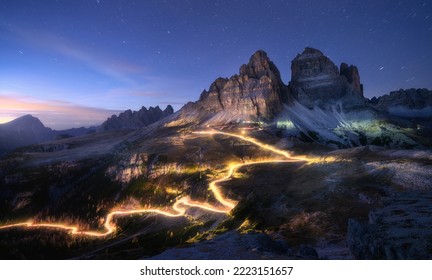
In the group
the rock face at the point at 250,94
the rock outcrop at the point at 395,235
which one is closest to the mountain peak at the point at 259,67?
the rock face at the point at 250,94

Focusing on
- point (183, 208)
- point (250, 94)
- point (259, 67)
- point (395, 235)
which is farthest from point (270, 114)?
point (395, 235)

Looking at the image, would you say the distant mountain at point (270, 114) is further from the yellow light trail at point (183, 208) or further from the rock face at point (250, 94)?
the yellow light trail at point (183, 208)

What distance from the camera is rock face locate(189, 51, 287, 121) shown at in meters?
166

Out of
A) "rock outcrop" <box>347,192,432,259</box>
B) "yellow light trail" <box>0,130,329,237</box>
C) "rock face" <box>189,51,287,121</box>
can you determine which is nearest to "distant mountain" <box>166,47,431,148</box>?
"rock face" <box>189,51,287,121</box>

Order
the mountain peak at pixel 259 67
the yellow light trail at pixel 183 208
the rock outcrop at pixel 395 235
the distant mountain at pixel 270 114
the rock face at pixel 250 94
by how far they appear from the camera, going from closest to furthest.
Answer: the rock outcrop at pixel 395 235, the yellow light trail at pixel 183 208, the distant mountain at pixel 270 114, the rock face at pixel 250 94, the mountain peak at pixel 259 67

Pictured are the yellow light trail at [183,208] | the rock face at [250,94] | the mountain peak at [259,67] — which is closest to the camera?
the yellow light trail at [183,208]

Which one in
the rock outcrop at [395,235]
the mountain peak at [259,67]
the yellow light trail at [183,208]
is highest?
the mountain peak at [259,67]

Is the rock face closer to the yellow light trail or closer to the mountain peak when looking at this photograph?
the mountain peak

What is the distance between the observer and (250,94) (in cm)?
17462

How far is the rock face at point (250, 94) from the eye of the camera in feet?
543

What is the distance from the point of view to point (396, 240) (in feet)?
56.6

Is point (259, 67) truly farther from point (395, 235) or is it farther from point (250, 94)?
point (395, 235)

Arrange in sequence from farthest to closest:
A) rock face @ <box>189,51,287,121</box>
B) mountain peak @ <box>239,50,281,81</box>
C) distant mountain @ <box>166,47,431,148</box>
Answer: mountain peak @ <box>239,50,281,81</box> → rock face @ <box>189,51,287,121</box> → distant mountain @ <box>166,47,431,148</box>

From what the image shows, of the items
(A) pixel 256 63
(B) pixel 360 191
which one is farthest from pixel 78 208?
(A) pixel 256 63
